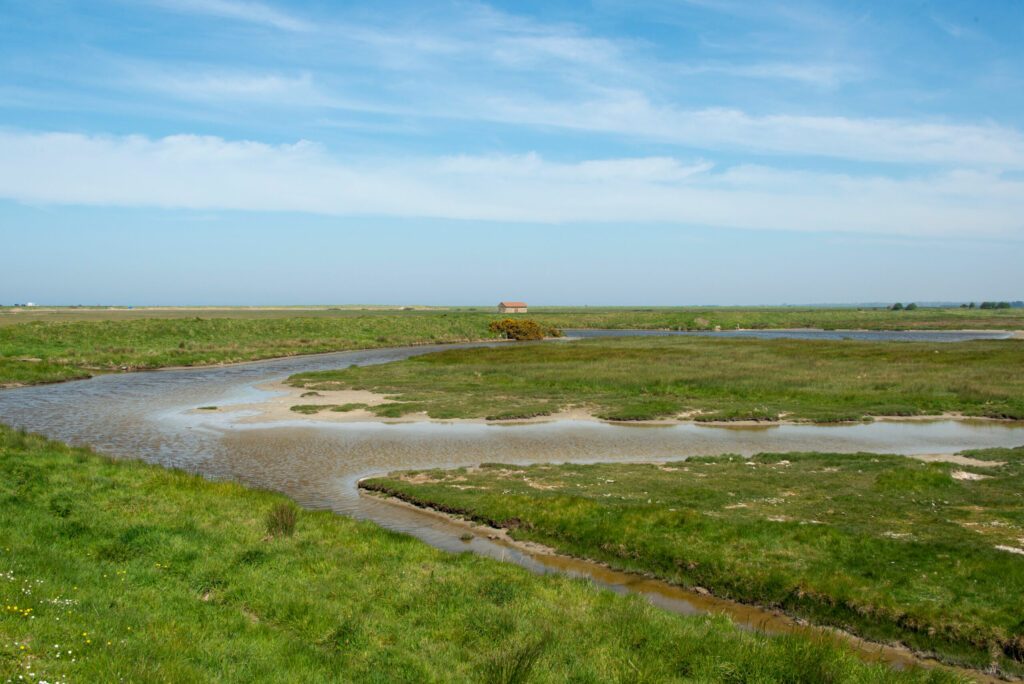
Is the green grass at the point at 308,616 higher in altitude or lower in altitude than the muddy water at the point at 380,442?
higher

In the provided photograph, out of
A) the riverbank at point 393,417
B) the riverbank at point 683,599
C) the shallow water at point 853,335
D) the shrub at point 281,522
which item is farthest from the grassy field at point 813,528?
the shallow water at point 853,335

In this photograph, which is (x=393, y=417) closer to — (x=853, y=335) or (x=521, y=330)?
(x=521, y=330)

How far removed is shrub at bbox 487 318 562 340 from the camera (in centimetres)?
11338

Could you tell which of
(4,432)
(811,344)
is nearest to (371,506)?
(4,432)

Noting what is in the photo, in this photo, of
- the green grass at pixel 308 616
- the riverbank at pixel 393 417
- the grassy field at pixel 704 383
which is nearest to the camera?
the green grass at pixel 308 616

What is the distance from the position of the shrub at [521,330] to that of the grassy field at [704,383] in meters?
39.0

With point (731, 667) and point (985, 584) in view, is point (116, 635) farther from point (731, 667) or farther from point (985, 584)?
point (985, 584)

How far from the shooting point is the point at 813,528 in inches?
670

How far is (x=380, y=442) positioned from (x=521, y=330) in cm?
8238

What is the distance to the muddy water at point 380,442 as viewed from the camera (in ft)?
79.0

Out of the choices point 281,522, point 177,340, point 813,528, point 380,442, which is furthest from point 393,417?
point 177,340

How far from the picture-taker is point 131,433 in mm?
33188

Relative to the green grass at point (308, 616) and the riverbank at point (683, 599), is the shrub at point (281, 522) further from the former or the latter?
the riverbank at point (683, 599)

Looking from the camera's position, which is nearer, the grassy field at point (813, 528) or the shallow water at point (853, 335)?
the grassy field at point (813, 528)
